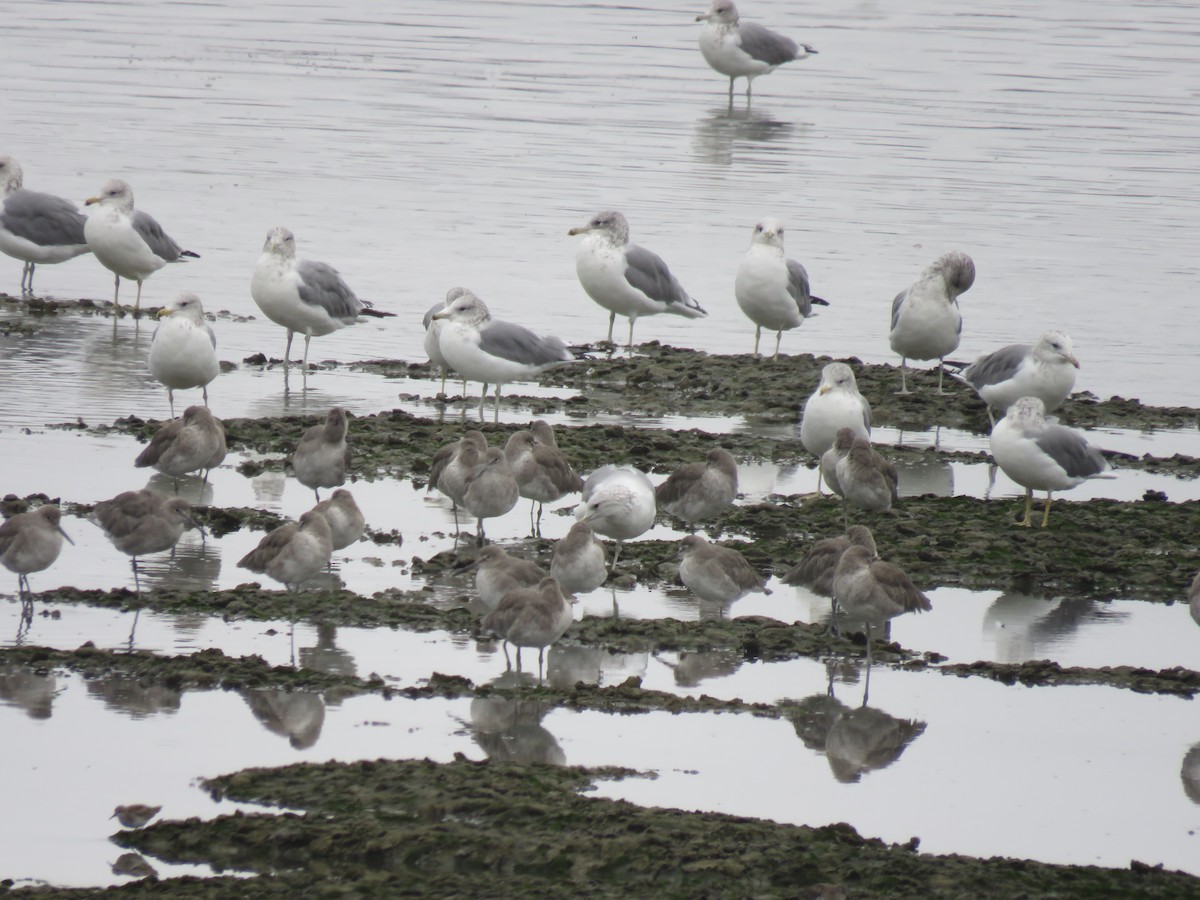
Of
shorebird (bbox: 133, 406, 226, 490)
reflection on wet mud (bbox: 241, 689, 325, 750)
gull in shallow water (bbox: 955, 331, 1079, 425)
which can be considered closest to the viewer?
reflection on wet mud (bbox: 241, 689, 325, 750)

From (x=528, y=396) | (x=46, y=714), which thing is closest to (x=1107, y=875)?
(x=46, y=714)

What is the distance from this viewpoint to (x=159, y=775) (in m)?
7.01

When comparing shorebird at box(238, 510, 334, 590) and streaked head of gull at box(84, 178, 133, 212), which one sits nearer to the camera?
shorebird at box(238, 510, 334, 590)

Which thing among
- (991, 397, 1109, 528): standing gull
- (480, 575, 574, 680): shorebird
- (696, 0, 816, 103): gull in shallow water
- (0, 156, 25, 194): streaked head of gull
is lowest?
(480, 575, 574, 680): shorebird

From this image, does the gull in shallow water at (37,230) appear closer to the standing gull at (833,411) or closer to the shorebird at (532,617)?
the standing gull at (833,411)

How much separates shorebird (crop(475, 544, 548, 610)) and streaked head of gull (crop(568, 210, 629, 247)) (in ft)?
28.7

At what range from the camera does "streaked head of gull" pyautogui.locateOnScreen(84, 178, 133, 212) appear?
57.2 feet

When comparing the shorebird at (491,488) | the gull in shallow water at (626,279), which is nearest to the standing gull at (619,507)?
the shorebird at (491,488)

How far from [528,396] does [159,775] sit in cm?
823

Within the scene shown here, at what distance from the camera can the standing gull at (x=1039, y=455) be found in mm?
11711

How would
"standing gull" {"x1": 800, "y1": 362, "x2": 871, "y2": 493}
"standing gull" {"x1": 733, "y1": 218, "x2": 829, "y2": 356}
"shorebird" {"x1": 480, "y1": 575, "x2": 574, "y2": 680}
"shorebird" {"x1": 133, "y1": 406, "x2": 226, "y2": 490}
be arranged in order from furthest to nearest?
"standing gull" {"x1": 733, "y1": 218, "x2": 829, "y2": 356} → "standing gull" {"x1": 800, "y1": 362, "x2": 871, "y2": 493} → "shorebird" {"x1": 133, "y1": 406, "x2": 226, "y2": 490} → "shorebird" {"x1": 480, "y1": 575, "x2": 574, "y2": 680}

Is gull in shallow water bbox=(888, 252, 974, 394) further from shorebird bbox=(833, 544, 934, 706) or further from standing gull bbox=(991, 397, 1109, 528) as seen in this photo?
shorebird bbox=(833, 544, 934, 706)

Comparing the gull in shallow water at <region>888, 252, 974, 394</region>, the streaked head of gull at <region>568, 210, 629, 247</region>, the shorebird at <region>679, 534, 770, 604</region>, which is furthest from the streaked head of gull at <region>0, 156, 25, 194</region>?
the shorebird at <region>679, 534, 770, 604</region>

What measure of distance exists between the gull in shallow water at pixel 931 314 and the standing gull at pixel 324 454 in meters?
5.88
